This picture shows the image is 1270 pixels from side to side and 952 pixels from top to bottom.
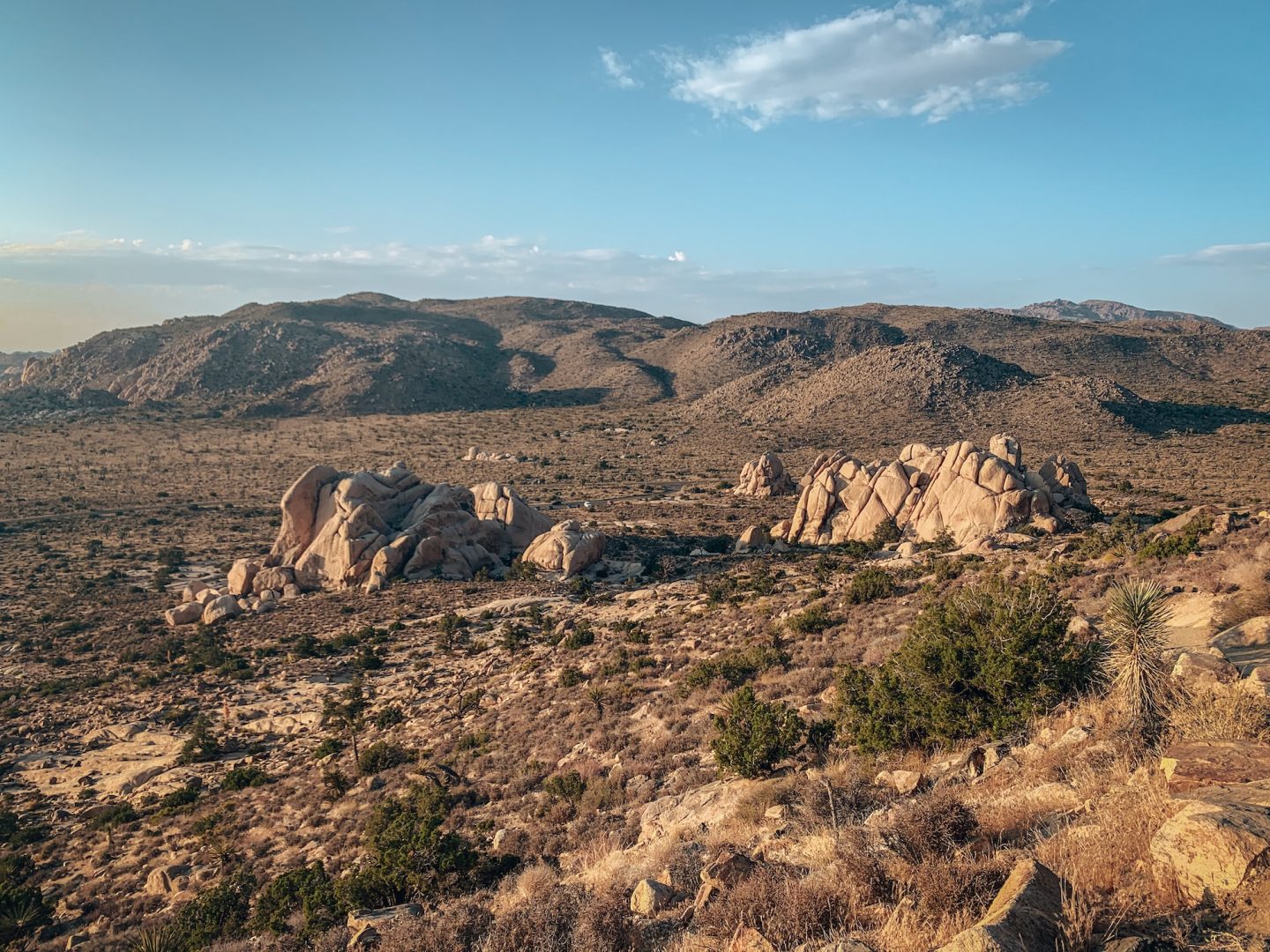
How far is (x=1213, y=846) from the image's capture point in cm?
561

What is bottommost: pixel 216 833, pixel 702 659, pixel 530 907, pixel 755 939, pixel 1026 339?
pixel 216 833

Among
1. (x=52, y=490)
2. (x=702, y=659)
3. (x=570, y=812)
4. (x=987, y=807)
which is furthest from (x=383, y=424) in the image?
(x=987, y=807)

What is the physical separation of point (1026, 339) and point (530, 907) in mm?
157810

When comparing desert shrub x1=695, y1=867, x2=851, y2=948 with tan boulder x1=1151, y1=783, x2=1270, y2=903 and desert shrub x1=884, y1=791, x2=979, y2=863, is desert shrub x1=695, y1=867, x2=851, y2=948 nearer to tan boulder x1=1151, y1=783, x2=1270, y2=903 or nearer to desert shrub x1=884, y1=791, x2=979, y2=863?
desert shrub x1=884, y1=791, x2=979, y2=863

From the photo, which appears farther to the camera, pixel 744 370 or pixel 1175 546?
pixel 744 370

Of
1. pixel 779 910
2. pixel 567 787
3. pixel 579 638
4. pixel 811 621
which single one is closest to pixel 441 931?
pixel 779 910

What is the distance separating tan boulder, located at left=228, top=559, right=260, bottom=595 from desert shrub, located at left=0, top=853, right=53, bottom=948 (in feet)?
79.5

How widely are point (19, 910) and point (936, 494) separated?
42.0 metres

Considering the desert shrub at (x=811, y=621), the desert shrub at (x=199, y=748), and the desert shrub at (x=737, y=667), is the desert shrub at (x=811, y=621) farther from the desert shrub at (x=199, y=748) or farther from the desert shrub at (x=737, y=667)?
the desert shrub at (x=199, y=748)

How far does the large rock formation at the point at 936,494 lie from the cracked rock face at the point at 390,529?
19483 mm

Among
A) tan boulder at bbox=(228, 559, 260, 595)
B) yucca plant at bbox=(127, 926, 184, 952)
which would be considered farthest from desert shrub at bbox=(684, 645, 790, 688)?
tan boulder at bbox=(228, 559, 260, 595)

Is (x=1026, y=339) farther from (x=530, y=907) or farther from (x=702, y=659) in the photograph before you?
(x=530, y=907)

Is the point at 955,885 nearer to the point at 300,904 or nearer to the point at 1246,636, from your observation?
the point at 1246,636

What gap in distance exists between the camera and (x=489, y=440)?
319ft
